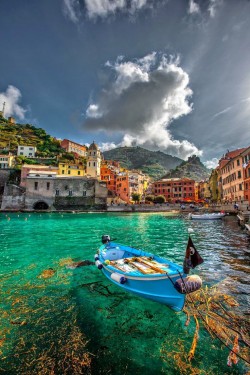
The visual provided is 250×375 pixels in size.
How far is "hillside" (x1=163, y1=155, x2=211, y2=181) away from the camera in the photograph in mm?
135750

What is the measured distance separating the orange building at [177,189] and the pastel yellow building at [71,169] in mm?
34430

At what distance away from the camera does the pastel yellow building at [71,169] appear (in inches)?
2653

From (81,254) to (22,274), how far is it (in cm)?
416

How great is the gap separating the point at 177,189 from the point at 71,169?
148 feet

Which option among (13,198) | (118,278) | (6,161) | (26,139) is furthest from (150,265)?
(26,139)

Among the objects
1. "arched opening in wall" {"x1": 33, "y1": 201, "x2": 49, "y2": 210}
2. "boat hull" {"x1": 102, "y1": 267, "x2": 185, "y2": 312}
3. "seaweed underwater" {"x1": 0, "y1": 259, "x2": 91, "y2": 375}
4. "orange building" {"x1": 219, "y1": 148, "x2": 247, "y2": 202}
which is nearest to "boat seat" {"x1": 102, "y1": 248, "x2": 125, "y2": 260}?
"seaweed underwater" {"x1": 0, "y1": 259, "x2": 91, "y2": 375}

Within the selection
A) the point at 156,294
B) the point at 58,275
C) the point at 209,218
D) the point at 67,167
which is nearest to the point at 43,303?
the point at 58,275

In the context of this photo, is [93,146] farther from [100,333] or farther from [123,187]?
[100,333]

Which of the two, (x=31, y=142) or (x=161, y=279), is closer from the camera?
(x=161, y=279)

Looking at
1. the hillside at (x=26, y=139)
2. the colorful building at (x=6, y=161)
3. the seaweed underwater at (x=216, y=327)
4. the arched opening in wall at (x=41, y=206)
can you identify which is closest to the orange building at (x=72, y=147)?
the hillside at (x=26, y=139)

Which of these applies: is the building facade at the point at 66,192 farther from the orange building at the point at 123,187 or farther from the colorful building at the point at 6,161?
the colorful building at the point at 6,161

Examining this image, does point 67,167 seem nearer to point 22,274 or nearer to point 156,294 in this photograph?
point 22,274

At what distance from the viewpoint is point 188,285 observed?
16.8ft

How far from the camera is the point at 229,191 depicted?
1764 inches
